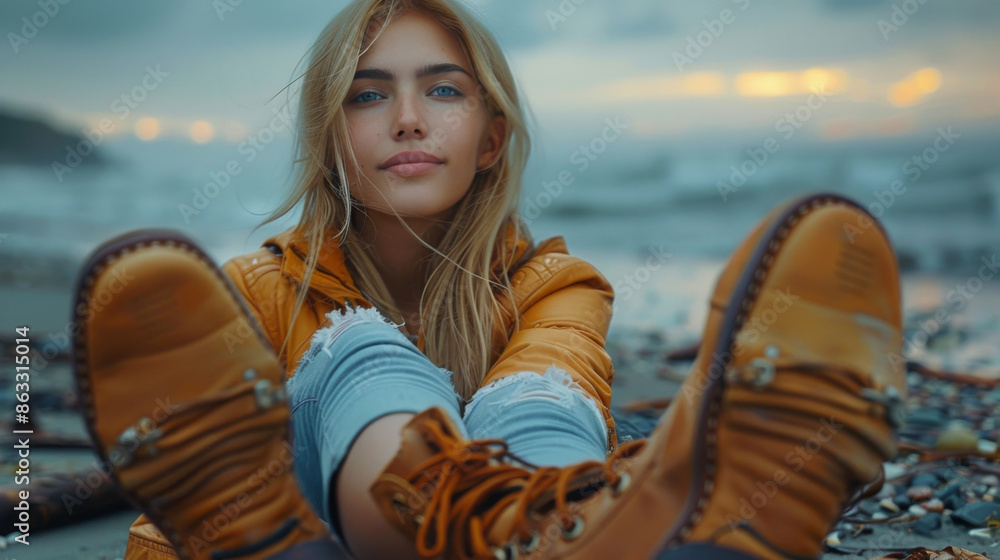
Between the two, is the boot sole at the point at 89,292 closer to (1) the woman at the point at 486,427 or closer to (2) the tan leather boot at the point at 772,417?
(1) the woman at the point at 486,427

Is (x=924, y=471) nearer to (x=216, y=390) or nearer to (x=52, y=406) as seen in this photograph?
(x=216, y=390)

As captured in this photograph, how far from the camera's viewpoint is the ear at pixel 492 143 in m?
2.02

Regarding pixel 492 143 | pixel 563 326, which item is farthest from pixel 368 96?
pixel 563 326

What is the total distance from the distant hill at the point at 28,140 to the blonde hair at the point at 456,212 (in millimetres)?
6630

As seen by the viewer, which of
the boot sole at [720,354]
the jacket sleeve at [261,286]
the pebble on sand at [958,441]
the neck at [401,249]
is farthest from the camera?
the pebble on sand at [958,441]

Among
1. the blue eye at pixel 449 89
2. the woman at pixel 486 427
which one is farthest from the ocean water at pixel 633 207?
the woman at pixel 486 427

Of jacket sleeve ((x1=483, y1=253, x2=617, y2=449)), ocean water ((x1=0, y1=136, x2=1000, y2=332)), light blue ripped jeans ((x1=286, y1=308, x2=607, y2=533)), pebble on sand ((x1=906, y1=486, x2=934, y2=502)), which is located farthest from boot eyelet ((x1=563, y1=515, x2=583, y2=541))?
ocean water ((x1=0, y1=136, x2=1000, y2=332))

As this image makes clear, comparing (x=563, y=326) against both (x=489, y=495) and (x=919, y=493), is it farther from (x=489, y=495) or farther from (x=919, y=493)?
(x=919, y=493)

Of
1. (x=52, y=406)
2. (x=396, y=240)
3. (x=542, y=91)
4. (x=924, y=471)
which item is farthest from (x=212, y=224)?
(x=924, y=471)

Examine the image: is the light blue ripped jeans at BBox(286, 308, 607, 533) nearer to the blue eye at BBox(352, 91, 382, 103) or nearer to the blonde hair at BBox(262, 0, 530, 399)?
the blonde hair at BBox(262, 0, 530, 399)

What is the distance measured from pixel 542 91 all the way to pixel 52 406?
18.0ft

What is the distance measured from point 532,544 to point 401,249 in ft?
3.56

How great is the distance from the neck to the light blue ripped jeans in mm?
522

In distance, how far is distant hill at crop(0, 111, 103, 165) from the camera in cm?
737
